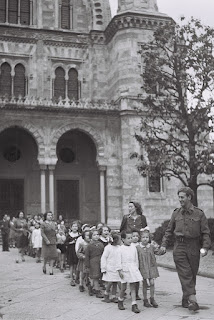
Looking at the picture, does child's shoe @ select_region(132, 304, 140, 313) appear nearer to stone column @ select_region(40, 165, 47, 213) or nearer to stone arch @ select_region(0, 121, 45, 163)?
stone column @ select_region(40, 165, 47, 213)

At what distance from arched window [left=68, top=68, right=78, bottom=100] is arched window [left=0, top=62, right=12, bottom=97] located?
142 inches

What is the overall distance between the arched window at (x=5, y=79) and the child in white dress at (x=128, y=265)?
798 inches

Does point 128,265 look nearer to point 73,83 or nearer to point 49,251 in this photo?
point 49,251

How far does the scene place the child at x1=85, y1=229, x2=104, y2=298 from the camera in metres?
8.74

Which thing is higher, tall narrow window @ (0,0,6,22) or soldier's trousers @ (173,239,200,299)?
tall narrow window @ (0,0,6,22)

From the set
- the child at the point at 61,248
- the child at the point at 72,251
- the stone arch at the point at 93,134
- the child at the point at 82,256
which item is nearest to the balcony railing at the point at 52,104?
the stone arch at the point at 93,134

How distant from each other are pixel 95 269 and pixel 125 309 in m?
1.53

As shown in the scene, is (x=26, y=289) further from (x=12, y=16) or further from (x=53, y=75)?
(x=12, y=16)

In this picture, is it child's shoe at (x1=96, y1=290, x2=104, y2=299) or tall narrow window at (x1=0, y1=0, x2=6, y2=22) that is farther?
tall narrow window at (x1=0, y1=0, x2=6, y2=22)

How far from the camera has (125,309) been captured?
290 inches

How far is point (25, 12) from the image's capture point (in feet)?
92.0

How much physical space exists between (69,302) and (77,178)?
723 inches

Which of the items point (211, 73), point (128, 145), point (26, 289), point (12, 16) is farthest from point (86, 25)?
point (26, 289)

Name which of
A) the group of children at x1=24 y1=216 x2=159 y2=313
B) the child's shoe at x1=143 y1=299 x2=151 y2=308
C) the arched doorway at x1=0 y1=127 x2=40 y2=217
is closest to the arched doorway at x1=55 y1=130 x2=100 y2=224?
the arched doorway at x1=0 y1=127 x2=40 y2=217
